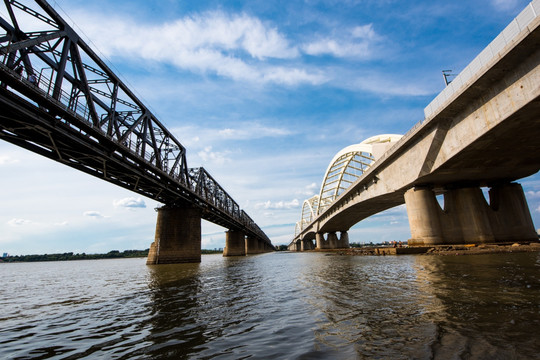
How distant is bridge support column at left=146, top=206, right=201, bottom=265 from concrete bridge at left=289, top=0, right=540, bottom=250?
90.9ft

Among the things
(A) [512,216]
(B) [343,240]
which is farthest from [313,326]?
(B) [343,240]

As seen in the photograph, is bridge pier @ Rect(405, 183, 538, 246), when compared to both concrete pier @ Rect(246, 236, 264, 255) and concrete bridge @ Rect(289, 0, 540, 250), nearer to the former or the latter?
concrete bridge @ Rect(289, 0, 540, 250)

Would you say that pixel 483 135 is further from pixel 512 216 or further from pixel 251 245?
pixel 251 245

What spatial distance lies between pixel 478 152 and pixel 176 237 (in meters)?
37.2

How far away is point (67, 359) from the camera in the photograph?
4.28m

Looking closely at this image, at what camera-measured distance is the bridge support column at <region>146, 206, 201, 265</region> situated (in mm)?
36094

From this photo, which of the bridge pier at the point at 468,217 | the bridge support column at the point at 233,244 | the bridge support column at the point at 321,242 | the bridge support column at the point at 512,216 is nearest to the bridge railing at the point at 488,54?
the bridge pier at the point at 468,217

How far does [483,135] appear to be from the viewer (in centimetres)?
1895

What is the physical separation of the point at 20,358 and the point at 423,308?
7.88 metres

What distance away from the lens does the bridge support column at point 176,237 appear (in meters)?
36.1

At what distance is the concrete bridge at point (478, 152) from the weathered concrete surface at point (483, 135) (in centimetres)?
6

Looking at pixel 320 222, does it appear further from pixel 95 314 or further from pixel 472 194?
pixel 95 314

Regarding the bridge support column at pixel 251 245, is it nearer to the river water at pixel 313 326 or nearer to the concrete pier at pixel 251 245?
the concrete pier at pixel 251 245

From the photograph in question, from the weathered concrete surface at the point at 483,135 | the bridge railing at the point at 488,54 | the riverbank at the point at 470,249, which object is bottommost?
the riverbank at the point at 470,249
